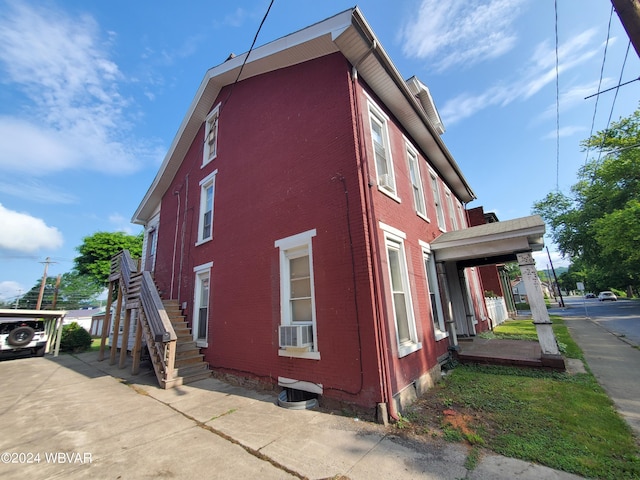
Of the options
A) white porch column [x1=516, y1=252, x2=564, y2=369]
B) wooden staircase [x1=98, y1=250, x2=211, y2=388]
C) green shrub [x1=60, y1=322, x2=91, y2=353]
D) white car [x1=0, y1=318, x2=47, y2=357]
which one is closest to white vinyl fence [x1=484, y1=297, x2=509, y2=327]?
white porch column [x1=516, y1=252, x2=564, y2=369]

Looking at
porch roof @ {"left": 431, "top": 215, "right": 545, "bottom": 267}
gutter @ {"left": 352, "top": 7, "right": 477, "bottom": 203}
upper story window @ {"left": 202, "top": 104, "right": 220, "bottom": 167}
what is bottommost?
porch roof @ {"left": 431, "top": 215, "right": 545, "bottom": 267}

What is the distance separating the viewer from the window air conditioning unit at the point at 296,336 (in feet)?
17.2

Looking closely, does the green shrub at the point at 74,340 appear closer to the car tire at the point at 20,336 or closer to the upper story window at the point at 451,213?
the car tire at the point at 20,336

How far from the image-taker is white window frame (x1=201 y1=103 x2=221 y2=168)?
1020cm

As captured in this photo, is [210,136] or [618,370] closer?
[618,370]

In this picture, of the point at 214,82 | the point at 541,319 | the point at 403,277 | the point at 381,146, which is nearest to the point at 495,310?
the point at 541,319

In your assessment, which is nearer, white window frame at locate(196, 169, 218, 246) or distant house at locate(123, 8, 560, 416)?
distant house at locate(123, 8, 560, 416)

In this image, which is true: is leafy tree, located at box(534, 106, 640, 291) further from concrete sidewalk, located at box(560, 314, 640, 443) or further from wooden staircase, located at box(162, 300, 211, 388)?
wooden staircase, located at box(162, 300, 211, 388)

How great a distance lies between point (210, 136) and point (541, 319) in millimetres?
11723

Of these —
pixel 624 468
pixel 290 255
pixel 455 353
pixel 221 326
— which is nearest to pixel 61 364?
pixel 221 326

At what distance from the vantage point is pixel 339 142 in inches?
225

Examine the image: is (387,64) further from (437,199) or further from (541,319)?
(541,319)

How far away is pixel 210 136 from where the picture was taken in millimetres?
10477

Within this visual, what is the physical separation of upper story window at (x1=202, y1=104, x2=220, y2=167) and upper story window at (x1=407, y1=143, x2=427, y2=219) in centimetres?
694
